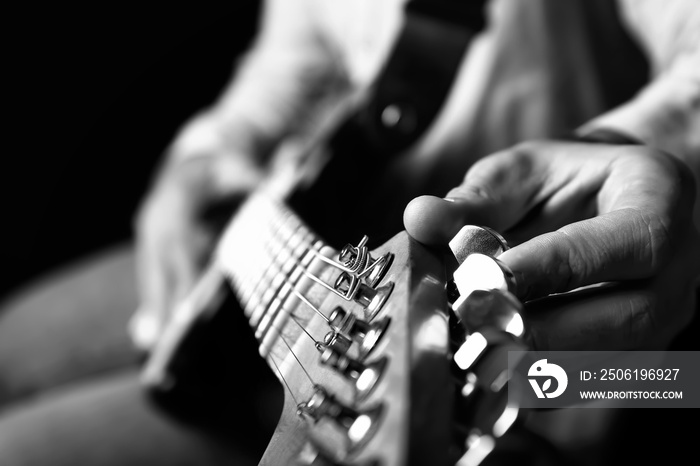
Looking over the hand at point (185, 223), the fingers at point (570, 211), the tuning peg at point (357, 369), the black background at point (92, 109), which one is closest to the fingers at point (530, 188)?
the fingers at point (570, 211)

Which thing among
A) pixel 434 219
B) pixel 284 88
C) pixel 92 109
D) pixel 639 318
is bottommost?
pixel 639 318

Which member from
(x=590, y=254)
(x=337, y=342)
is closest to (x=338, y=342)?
(x=337, y=342)

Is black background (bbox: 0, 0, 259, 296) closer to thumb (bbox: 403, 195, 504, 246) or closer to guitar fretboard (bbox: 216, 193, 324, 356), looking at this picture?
guitar fretboard (bbox: 216, 193, 324, 356)

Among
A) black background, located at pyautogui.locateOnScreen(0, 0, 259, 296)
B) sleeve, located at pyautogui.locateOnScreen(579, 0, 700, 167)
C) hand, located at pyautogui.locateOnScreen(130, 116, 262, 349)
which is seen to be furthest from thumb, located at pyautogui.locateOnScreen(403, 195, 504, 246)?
black background, located at pyautogui.locateOnScreen(0, 0, 259, 296)

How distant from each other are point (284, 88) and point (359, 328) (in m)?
0.70

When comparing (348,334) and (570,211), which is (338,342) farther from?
(570,211)

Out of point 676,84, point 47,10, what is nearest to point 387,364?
point 676,84

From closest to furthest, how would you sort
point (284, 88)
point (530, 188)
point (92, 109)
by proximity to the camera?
point (530, 188) → point (284, 88) → point (92, 109)

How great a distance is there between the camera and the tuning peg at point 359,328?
25cm

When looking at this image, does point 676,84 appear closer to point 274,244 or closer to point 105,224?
point 274,244

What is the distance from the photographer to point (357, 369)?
9.9 inches

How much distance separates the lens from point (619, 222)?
0.29 m

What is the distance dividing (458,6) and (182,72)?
0.81 m

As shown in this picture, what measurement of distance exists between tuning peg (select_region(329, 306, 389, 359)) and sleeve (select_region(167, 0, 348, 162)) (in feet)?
2.00
